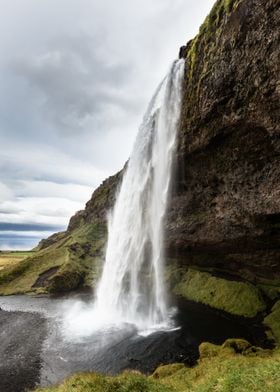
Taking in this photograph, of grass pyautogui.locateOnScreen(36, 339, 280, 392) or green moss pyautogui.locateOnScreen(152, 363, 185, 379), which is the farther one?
green moss pyautogui.locateOnScreen(152, 363, 185, 379)

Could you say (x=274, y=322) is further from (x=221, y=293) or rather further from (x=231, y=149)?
(x=231, y=149)

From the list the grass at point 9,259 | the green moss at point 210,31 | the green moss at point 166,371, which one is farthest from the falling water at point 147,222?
the grass at point 9,259

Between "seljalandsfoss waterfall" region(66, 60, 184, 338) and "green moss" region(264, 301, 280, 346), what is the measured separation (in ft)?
47.5

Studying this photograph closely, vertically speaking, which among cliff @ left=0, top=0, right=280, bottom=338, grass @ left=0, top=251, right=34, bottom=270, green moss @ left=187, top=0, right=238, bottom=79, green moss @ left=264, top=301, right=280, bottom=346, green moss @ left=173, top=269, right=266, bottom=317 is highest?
green moss @ left=187, top=0, right=238, bottom=79

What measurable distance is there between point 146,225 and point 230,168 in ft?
61.5

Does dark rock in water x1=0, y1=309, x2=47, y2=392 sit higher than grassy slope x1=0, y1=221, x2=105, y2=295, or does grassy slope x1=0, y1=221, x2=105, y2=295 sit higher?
grassy slope x1=0, y1=221, x2=105, y2=295

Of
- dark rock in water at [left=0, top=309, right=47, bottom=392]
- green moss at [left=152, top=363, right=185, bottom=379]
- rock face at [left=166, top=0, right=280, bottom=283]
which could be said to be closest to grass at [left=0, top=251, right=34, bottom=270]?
dark rock in water at [left=0, top=309, right=47, bottom=392]

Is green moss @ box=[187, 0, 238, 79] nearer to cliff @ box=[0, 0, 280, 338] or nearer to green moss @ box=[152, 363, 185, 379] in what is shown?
cliff @ box=[0, 0, 280, 338]

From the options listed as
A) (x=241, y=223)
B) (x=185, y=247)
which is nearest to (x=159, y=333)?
(x=241, y=223)

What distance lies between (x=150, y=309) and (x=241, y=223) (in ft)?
62.1

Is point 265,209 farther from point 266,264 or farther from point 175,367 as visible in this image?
point 175,367

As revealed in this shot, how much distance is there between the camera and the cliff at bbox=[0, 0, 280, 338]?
123 feet

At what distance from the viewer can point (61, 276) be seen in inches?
2911

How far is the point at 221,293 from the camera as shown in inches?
2111
